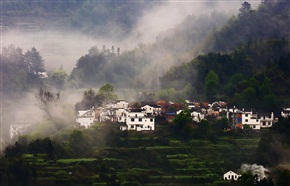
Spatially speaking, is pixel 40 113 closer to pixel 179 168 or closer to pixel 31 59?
pixel 179 168

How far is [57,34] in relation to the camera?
80.5 meters

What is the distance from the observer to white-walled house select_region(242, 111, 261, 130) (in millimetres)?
45844

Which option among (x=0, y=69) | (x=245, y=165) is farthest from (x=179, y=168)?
(x=0, y=69)

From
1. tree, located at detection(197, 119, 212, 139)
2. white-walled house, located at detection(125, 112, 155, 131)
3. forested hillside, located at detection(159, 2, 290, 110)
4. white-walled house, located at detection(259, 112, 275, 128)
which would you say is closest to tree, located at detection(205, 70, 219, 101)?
forested hillside, located at detection(159, 2, 290, 110)

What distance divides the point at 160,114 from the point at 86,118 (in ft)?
8.72

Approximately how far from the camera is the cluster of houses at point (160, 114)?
150 ft

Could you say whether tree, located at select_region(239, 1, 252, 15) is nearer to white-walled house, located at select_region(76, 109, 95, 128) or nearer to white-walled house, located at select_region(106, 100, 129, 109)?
white-walled house, located at select_region(106, 100, 129, 109)

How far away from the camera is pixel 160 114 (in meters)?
47.2

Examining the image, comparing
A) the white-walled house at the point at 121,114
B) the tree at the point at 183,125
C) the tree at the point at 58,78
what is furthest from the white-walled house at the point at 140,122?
the tree at the point at 58,78

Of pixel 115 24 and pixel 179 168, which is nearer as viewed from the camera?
pixel 179 168

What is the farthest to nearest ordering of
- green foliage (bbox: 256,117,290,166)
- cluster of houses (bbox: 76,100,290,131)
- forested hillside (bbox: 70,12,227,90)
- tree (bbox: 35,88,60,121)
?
forested hillside (bbox: 70,12,227,90) < tree (bbox: 35,88,60,121) < cluster of houses (bbox: 76,100,290,131) < green foliage (bbox: 256,117,290,166)

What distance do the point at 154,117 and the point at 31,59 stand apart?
75.3 ft

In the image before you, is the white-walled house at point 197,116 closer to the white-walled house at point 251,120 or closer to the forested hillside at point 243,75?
the white-walled house at point 251,120

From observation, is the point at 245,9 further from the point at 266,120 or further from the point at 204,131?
the point at 204,131
